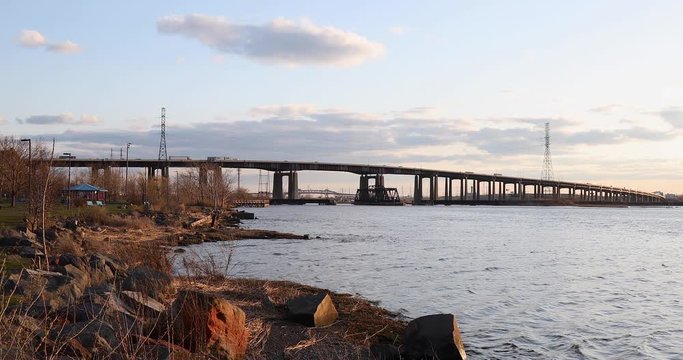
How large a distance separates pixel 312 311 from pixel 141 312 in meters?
5.09

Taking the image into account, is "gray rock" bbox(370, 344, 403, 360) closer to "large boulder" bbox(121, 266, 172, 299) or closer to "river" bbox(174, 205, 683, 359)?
"river" bbox(174, 205, 683, 359)

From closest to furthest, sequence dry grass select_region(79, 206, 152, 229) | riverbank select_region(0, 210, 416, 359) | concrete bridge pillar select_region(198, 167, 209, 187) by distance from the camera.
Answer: riverbank select_region(0, 210, 416, 359)
dry grass select_region(79, 206, 152, 229)
concrete bridge pillar select_region(198, 167, 209, 187)

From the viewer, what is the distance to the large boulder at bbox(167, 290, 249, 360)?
384 inches

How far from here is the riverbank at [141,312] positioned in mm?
8930

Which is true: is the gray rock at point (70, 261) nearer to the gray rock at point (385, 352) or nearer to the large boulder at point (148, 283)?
the large boulder at point (148, 283)

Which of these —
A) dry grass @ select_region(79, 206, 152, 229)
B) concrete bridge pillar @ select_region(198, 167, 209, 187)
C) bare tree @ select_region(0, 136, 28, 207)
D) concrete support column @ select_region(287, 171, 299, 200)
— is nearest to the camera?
dry grass @ select_region(79, 206, 152, 229)

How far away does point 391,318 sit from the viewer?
18.1 m

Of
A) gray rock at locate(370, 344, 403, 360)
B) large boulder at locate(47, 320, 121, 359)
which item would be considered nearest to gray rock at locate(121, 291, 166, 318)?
large boulder at locate(47, 320, 121, 359)

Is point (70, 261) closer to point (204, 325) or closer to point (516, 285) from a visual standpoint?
point (204, 325)

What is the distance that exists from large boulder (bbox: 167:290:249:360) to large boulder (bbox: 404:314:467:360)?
4293 mm

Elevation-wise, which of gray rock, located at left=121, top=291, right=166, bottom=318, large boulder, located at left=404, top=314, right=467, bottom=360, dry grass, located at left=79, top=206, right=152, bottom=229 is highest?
gray rock, located at left=121, top=291, right=166, bottom=318

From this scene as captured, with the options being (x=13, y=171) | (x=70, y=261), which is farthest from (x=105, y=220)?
(x=70, y=261)

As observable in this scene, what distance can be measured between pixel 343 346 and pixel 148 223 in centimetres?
3876

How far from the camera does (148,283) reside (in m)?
14.7
